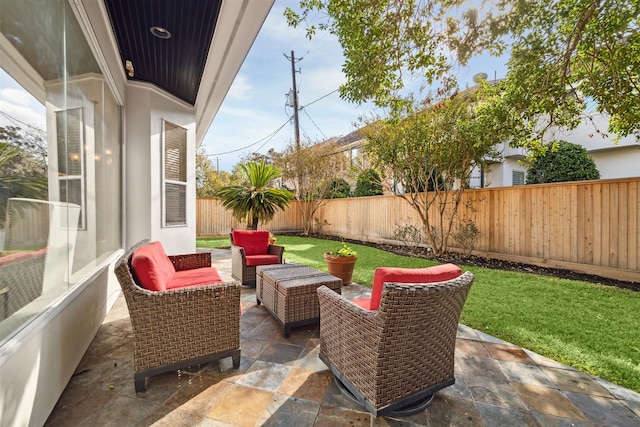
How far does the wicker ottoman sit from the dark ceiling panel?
8.86 feet

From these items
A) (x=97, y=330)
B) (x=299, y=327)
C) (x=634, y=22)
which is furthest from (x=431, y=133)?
(x=97, y=330)

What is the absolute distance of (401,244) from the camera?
8.09m

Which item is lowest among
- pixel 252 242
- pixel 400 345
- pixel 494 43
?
pixel 400 345

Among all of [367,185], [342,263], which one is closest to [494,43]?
[342,263]

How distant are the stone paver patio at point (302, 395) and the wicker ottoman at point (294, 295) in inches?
11.7

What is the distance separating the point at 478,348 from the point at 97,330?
3.54 meters

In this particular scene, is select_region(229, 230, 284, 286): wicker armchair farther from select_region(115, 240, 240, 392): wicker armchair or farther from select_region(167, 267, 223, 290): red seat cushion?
select_region(115, 240, 240, 392): wicker armchair

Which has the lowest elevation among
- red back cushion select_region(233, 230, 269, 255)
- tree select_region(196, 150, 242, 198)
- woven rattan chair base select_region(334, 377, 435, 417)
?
woven rattan chair base select_region(334, 377, 435, 417)

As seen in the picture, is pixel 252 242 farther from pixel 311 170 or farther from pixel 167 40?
pixel 311 170

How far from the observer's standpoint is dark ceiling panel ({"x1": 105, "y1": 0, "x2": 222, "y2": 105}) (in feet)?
8.55

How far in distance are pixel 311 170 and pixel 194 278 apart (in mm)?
8423

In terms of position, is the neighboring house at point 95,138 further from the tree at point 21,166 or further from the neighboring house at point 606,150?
the neighboring house at point 606,150

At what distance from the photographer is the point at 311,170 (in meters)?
10.9

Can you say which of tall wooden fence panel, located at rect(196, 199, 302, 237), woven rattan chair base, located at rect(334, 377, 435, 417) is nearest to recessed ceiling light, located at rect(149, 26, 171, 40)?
woven rattan chair base, located at rect(334, 377, 435, 417)
